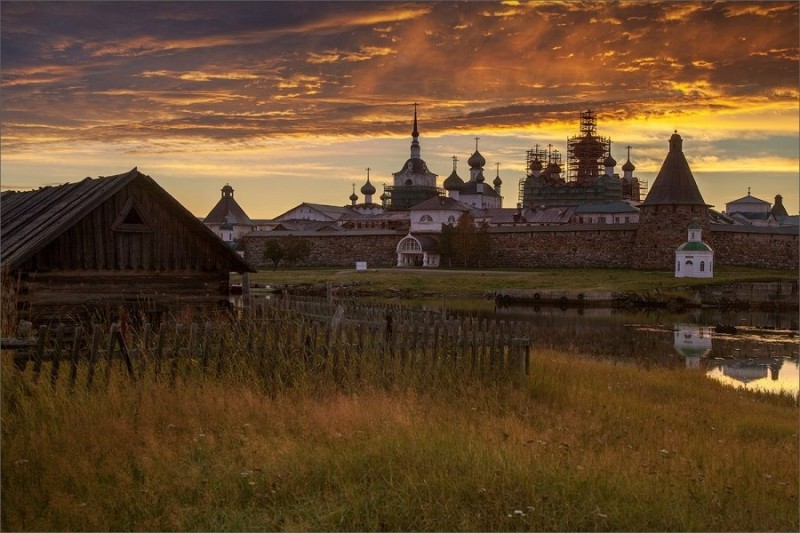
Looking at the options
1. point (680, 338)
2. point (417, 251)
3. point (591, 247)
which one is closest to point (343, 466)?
point (680, 338)

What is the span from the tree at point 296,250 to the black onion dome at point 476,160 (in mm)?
42958

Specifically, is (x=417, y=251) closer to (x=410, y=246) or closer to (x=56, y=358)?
(x=410, y=246)

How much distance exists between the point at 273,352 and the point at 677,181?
54.1 metres

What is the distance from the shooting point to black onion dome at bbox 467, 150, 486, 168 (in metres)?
109

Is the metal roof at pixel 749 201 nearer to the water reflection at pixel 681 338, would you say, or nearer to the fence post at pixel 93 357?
the water reflection at pixel 681 338

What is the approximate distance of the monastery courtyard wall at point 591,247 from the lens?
61469mm

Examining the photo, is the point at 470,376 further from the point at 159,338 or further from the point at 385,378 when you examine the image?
the point at 159,338

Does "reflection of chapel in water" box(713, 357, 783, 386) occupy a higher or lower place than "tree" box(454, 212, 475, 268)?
lower

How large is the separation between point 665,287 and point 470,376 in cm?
3764

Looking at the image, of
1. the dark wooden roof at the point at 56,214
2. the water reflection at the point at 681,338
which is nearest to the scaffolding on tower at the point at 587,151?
the water reflection at the point at 681,338

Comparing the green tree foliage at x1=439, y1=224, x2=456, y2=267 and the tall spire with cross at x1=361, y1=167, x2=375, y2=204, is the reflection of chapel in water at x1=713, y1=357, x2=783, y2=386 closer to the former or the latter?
the green tree foliage at x1=439, y1=224, x2=456, y2=267

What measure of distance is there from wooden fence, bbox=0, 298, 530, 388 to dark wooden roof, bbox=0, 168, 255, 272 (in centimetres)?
331

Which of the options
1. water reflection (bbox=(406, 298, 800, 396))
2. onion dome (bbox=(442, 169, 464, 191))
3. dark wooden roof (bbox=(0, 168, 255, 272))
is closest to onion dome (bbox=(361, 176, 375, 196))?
onion dome (bbox=(442, 169, 464, 191))

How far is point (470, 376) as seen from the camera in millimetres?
10883
